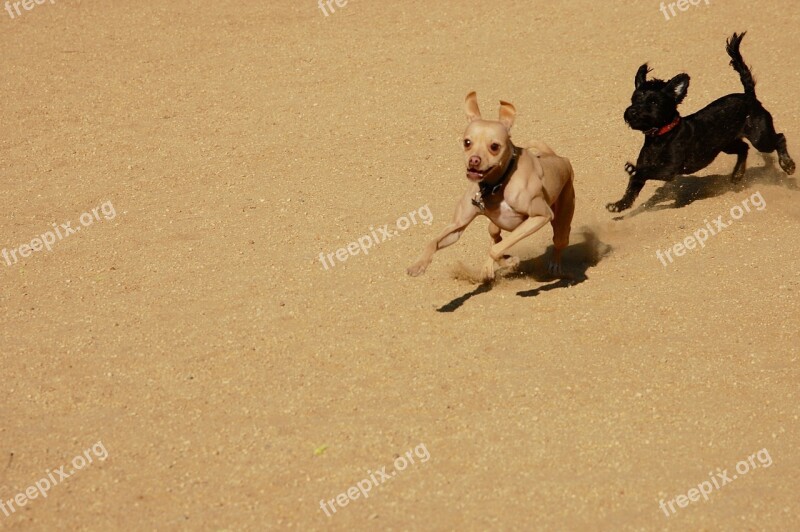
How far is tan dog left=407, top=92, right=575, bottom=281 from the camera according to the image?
7117mm

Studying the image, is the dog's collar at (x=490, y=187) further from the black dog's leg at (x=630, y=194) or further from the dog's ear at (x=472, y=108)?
the black dog's leg at (x=630, y=194)

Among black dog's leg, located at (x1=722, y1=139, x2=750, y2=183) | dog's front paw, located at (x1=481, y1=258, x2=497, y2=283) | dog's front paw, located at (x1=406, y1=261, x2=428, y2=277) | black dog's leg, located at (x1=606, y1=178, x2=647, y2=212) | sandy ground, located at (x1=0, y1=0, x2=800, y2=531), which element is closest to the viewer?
sandy ground, located at (x1=0, y1=0, x2=800, y2=531)

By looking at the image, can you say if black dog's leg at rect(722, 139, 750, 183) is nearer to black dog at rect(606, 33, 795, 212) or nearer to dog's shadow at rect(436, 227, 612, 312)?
black dog at rect(606, 33, 795, 212)

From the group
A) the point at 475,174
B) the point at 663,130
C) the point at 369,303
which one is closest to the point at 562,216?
the point at 475,174

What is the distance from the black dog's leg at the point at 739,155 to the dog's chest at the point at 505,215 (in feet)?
12.7

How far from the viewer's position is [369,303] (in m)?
7.88

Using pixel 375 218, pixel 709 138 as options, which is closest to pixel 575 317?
pixel 375 218

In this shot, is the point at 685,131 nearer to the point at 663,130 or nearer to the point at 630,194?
the point at 663,130

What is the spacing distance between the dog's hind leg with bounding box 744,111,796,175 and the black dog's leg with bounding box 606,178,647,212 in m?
1.46

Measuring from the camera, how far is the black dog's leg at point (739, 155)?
10.4m

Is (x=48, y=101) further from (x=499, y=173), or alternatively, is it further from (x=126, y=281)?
(x=499, y=173)

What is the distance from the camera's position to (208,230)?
9523mm

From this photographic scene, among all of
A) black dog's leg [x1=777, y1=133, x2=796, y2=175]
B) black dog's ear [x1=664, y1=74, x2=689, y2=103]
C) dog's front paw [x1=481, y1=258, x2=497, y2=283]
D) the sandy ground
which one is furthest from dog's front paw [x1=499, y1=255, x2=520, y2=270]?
black dog's leg [x1=777, y1=133, x2=796, y2=175]

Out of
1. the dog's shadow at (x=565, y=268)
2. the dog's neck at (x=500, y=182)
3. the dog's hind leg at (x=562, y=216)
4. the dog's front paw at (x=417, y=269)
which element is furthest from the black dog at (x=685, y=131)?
the dog's front paw at (x=417, y=269)
